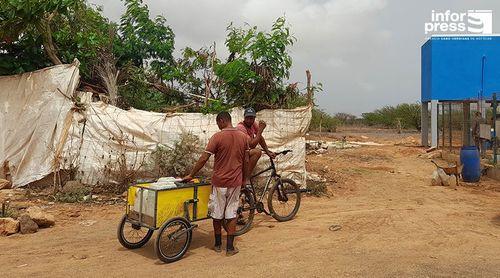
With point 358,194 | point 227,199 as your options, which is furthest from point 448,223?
point 227,199

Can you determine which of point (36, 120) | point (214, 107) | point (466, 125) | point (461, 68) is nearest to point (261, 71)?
point (214, 107)

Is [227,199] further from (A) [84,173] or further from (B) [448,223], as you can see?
(A) [84,173]

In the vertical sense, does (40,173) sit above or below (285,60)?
below

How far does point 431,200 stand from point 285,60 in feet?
12.9

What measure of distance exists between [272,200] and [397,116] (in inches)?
1584

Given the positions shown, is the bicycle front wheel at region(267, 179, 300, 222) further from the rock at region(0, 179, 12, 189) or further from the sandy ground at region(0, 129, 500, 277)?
the rock at region(0, 179, 12, 189)

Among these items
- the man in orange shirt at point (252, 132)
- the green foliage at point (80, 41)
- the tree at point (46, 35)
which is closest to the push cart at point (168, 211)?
the man in orange shirt at point (252, 132)

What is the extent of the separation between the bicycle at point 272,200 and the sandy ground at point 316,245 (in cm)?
17

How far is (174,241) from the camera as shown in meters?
5.00

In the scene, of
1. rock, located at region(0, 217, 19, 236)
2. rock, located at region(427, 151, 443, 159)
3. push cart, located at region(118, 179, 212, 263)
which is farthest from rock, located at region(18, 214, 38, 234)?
rock, located at region(427, 151, 443, 159)

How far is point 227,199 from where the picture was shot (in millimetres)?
5125

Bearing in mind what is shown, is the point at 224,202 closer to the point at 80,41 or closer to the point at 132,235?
the point at 132,235

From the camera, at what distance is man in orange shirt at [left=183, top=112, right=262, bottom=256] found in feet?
16.5

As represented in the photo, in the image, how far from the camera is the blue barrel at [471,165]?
10664 millimetres
